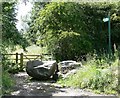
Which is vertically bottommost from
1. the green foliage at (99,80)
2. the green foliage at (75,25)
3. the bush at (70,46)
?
the green foliage at (99,80)

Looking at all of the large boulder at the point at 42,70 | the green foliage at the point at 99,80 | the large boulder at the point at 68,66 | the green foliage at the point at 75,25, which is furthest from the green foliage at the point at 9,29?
the green foliage at the point at 75,25

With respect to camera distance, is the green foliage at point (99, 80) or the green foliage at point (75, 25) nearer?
the green foliage at point (99, 80)

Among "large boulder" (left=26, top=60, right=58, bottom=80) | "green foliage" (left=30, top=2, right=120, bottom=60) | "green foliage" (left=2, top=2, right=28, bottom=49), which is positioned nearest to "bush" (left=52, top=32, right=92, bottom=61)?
"green foliage" (left=30, top=2, right=120, bottom=60)

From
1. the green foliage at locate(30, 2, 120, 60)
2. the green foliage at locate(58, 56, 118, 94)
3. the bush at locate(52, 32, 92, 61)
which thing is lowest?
the green foliage at locate(58, 56, 118, 94)

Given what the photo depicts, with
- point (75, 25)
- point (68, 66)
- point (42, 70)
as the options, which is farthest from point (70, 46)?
point (42, 70)

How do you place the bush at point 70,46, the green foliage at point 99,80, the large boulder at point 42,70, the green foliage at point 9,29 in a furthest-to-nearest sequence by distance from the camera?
1. the bush at point 70,46
2. the large boulder at point 42,70
3. the green foliage at point 9,29
4. the green foliage at point 99,80

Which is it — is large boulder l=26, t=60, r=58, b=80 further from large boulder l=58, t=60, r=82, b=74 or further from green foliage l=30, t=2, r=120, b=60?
green foliage l=30, t=2, r=120, b=60

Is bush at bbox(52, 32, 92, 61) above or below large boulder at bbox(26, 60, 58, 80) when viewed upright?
above

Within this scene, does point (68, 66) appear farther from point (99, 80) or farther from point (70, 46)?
point (99, 80)

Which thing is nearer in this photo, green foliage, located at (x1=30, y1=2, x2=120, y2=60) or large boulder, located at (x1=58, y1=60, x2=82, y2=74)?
large boulder, located at (x1=58, y1=60, x2=82, y2=74)

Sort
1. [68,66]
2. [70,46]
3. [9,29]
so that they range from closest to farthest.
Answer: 1. [9,29]
2. [68,66]
3. [70,46]

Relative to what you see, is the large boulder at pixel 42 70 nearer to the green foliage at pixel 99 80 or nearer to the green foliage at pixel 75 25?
the green foliage at pixel 99 80

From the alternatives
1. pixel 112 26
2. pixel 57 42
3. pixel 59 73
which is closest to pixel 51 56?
pixel 57 42

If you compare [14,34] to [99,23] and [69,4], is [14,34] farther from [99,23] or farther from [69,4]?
[99,23]
